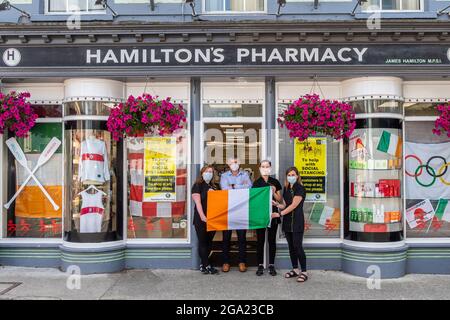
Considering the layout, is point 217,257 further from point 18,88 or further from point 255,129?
point 18,88

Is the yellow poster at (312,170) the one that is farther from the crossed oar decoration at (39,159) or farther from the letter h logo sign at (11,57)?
the letter h logo sign at (11,57)

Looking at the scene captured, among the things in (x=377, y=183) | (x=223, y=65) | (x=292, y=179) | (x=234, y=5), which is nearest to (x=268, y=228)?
(x=292, y=179)

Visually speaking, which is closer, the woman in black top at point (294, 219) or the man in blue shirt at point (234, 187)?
the woman in black top at point (294, 219)

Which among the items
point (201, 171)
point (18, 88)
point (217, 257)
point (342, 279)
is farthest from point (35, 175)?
point (342, 279)

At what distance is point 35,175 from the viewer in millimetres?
8188

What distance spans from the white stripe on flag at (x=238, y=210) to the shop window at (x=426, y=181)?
10.0ft

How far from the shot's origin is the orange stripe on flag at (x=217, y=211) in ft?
24.5

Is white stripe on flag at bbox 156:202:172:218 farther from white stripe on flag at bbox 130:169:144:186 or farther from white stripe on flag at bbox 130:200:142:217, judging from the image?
white stripe on flag at bbox 130:169:144:186

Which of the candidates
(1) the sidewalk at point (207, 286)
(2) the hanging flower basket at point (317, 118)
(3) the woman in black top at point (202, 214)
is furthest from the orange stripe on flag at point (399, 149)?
(3) the woman in black top at point (202, 214)

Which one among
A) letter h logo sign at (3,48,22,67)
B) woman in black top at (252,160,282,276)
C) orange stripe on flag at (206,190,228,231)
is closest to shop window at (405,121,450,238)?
woman in black top at (252,160,282,276)

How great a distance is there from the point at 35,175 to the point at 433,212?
7.47 meters

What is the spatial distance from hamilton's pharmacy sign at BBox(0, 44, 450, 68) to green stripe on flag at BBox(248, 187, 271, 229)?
2233mm

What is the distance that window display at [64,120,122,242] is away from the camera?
7.63m
